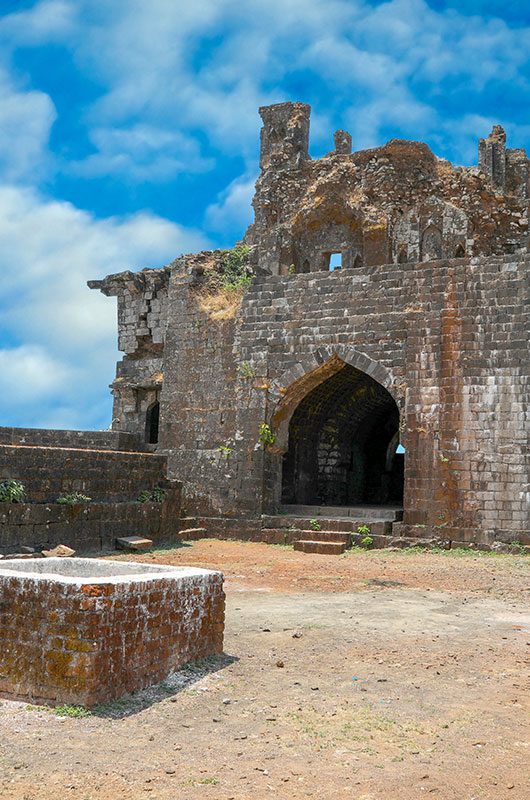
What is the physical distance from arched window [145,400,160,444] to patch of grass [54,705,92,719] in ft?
63.5

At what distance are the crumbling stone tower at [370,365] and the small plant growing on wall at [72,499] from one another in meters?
4.55

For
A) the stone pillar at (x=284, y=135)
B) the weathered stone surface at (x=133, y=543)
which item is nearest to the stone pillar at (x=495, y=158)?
the stone pillar at (x=284, y=135)

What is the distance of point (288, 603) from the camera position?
8.27 m

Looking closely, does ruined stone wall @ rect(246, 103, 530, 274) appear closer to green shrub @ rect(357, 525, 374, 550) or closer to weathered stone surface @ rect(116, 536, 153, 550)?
green shrub @ rect(357, 525, 374, 550)

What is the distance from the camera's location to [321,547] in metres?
14.0

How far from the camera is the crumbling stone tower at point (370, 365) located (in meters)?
14.2

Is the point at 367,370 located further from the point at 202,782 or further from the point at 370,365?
the point at 202,782

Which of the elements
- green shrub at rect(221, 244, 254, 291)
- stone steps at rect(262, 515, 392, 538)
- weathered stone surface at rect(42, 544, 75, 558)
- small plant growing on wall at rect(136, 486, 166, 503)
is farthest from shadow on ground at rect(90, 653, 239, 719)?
green shrub at rect(221, 244, 254, 291)

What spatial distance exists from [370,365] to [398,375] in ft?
1.95

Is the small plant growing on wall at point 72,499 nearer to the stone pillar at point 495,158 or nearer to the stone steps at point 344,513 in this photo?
the stone steps at point 344,513

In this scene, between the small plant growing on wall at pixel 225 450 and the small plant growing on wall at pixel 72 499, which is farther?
the small plant growing on wall at pixel 225 450

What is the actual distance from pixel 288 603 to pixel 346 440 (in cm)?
1201

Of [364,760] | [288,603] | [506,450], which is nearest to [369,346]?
[506,450]

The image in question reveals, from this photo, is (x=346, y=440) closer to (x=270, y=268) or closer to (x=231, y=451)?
(x=231, y=451)
